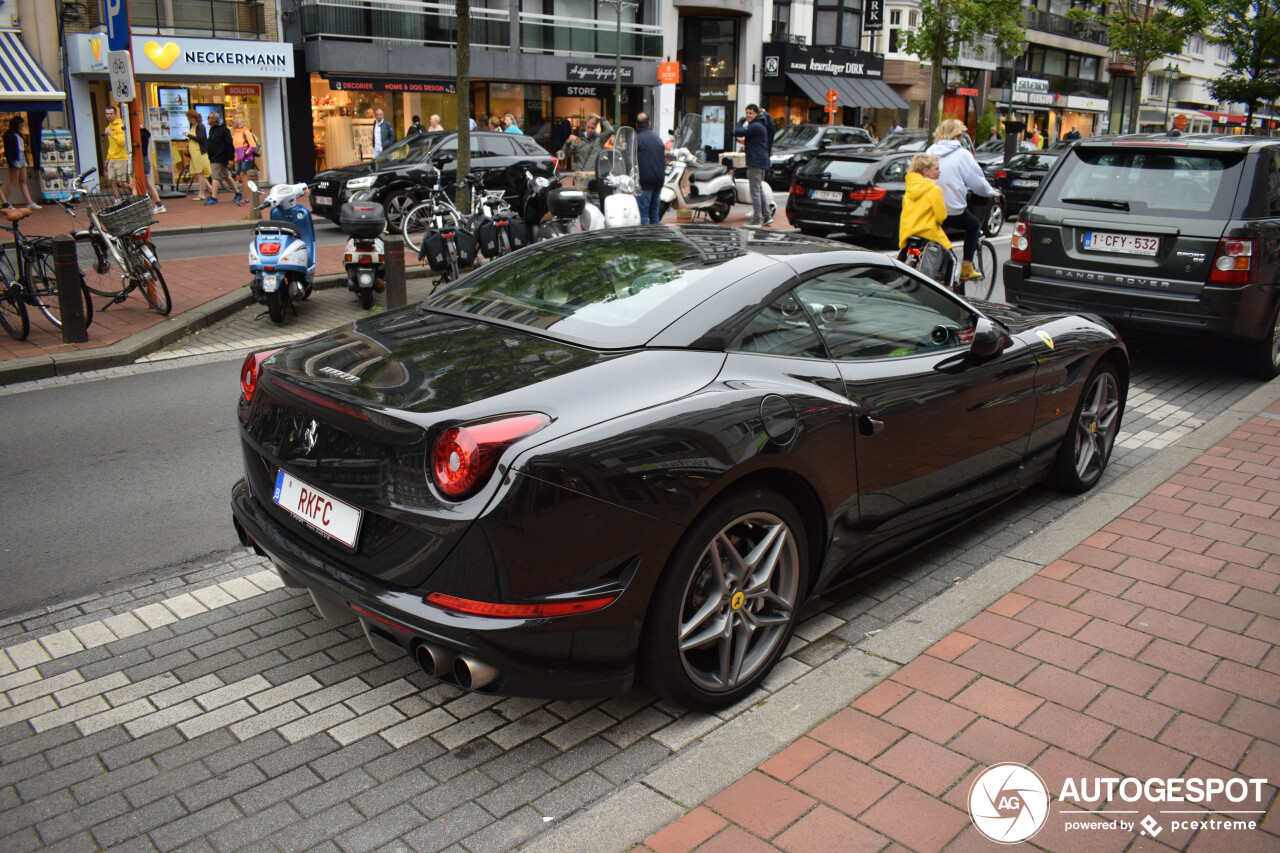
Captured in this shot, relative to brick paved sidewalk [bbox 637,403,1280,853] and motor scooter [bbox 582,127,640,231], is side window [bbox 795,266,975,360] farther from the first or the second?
motor scooter [bbox 582,127,640,231]

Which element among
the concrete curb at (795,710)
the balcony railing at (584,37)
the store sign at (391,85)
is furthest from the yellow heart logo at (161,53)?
the concrete curb at (795,710)

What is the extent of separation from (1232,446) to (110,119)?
67.5 ft

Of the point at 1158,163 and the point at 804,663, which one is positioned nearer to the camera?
the point at 804,663

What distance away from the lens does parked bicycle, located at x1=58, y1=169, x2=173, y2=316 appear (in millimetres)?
9555

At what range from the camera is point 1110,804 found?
287cm

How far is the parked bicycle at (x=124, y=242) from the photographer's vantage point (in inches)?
376

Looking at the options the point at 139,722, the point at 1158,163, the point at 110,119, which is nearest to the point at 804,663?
the point at 139,722

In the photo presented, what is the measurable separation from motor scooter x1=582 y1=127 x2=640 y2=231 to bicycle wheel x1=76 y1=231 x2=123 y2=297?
4794 mm

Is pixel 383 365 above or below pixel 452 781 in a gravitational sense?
above

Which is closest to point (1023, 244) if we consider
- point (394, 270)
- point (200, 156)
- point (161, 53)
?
point (394, 270)

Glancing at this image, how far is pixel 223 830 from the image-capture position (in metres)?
2.77

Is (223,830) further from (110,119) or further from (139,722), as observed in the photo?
(110,119)

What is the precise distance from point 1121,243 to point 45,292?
8.95 metres

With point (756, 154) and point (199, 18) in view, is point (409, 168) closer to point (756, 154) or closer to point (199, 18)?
point (756, 154)
